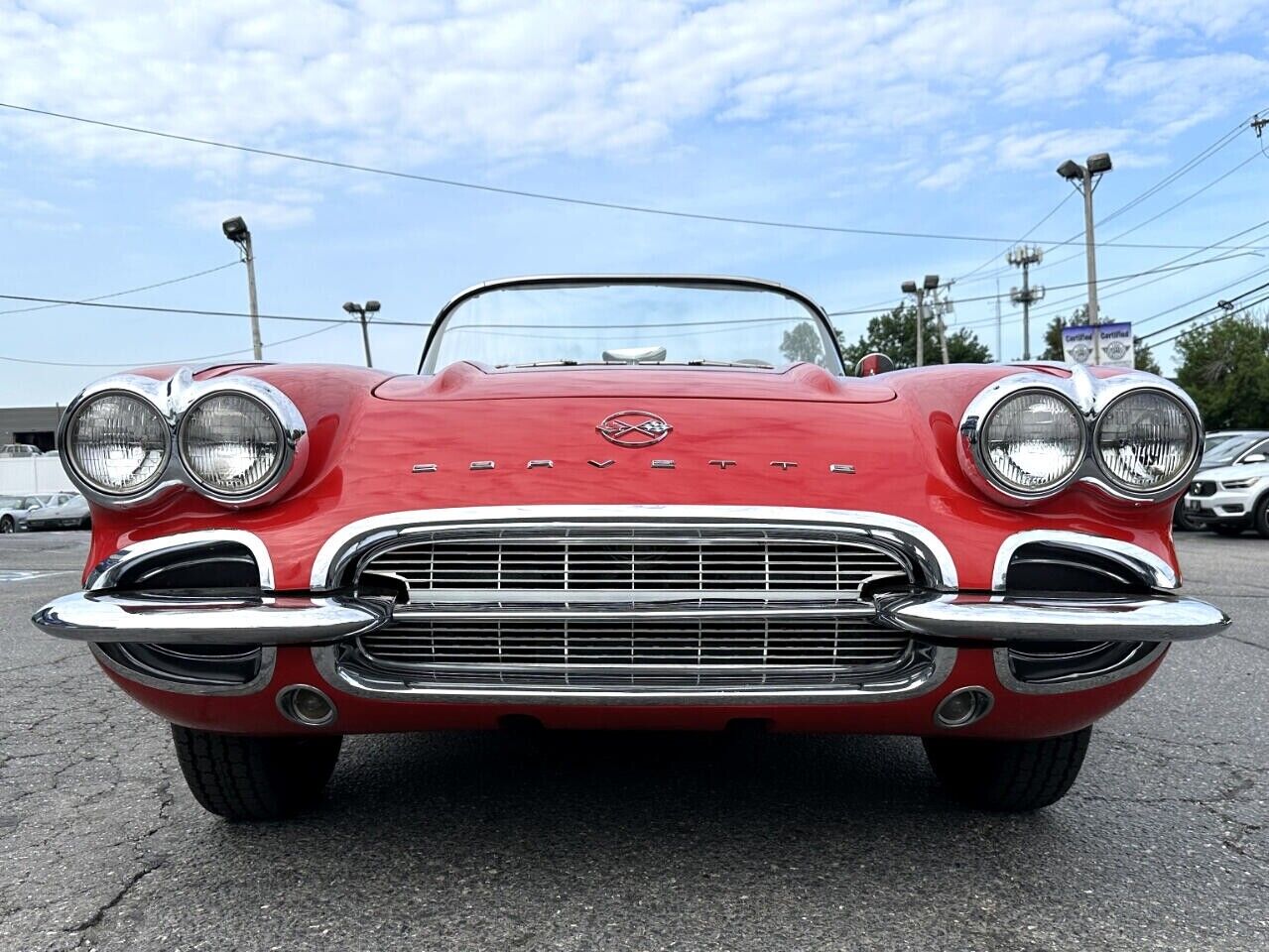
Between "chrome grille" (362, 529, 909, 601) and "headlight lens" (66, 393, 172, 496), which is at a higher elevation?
"headlight lens" (66, 393, 172, 496)

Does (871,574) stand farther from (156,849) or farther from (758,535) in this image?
(156,849)

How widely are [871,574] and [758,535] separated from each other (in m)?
0.22

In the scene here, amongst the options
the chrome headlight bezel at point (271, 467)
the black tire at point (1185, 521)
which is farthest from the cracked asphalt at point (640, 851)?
the black tire at point (1185, 521)

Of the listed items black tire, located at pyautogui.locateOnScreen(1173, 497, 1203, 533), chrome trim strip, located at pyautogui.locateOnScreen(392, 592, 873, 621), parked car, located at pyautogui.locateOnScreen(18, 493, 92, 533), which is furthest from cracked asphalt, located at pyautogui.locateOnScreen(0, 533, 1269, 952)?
parked car, located at pyautogui.locateOnScreen(18, 493, 92, 533)

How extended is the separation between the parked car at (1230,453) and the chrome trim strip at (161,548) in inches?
495

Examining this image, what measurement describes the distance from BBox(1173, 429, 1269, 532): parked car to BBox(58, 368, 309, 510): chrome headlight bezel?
40.9 ft

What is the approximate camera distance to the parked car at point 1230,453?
12561mm

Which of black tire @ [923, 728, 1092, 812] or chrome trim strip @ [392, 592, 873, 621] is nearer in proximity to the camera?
chrome trim strip @ [392, 592, 873, 621]

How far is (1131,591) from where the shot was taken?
197 centimetres

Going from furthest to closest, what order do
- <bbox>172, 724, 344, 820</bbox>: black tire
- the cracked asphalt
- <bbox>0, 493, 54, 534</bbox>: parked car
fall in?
<bbox>0, 493, 54, 534</bbox>: parked car
<bbox>172, 724, 344, 820</bbox>: black tire
the cracked asphalt

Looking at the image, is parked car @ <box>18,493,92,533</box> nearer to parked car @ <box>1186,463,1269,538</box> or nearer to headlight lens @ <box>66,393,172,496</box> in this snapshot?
parked car @ <box>1186,463,1269,538</box>

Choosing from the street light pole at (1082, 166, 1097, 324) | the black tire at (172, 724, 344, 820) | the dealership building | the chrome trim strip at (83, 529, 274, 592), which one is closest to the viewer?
the chrome trim strip at (83, 529, 274, 592)

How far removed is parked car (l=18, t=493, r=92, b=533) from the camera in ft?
87.1

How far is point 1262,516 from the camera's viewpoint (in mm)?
12234
